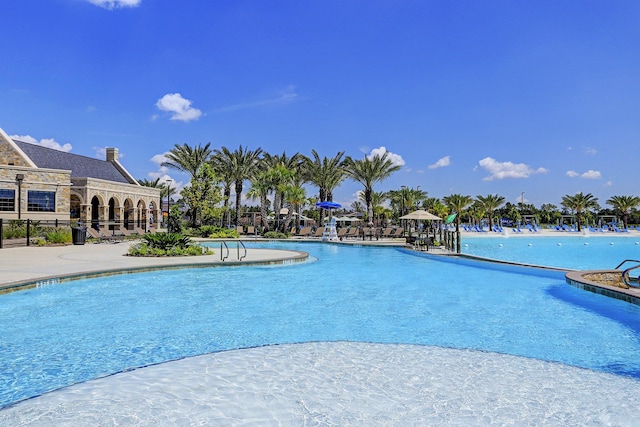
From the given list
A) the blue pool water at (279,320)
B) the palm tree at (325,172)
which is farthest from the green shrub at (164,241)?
the palm tree at (325,172)

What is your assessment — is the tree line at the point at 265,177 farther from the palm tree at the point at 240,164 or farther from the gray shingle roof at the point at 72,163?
the gray shingle roof at the point at 72,163

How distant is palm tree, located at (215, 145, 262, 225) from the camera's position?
36.9m

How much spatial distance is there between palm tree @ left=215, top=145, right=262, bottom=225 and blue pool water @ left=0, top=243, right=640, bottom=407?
25.8m

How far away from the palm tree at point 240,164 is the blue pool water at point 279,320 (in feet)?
84.6

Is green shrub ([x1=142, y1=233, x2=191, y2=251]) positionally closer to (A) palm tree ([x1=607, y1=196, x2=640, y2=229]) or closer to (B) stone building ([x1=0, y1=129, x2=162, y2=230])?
(B) stone building ([x1=0, y1=129, x2=162, y2=230])

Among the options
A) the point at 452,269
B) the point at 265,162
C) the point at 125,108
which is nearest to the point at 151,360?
the point at 452,269

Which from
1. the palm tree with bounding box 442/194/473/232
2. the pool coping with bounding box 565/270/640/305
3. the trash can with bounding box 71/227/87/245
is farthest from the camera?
the palm tree with bounding box 442/194/473/232

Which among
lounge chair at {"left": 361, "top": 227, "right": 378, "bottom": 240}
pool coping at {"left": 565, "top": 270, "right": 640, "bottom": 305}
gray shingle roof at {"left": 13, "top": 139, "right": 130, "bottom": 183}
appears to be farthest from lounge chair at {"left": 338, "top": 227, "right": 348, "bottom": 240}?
gray shingle roof at {"left": 13, "top": 139, "right": 130, "bottom": 183}

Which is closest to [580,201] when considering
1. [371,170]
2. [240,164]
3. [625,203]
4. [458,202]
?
[625,203]

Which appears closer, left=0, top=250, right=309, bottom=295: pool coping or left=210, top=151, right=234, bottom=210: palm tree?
left=0, top=250, right=309, bottom=295: pool coping

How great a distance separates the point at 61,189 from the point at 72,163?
991 cm

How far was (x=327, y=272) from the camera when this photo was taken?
13328mm

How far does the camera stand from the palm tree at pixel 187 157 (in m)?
38.1

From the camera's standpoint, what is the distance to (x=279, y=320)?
730 centimetres
